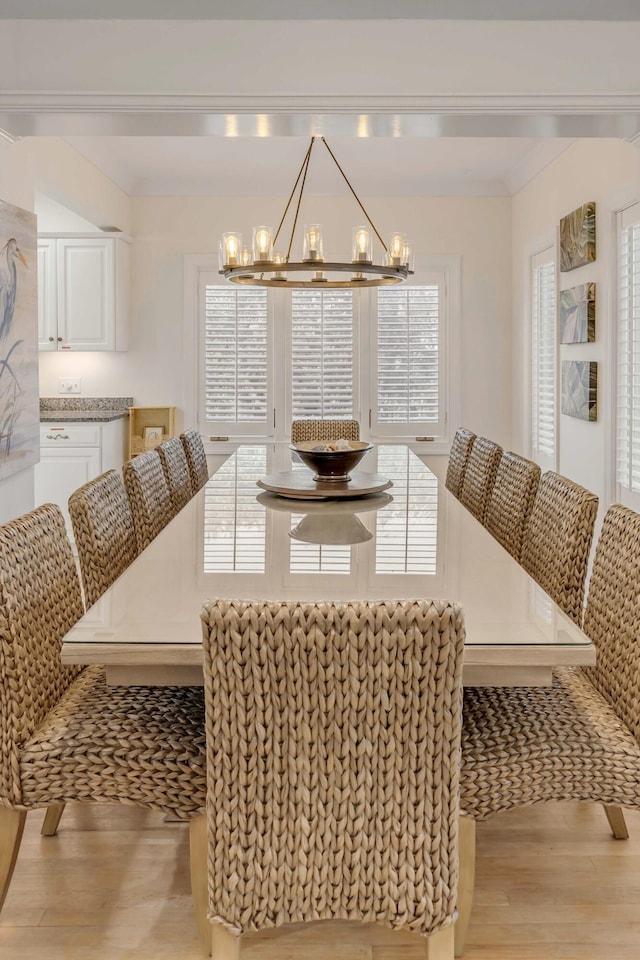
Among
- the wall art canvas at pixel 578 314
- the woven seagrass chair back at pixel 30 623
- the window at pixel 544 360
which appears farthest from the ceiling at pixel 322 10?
the window at pixel 544 360

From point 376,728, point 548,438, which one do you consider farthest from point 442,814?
point 548,438

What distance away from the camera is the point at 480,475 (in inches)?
141

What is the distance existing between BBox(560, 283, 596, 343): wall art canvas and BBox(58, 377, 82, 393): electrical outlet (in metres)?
3.51

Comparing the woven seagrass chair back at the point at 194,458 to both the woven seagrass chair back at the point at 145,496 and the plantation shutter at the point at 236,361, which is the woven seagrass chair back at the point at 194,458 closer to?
the woven seagrass chair back at the point at 145,496

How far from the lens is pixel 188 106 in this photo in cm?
312

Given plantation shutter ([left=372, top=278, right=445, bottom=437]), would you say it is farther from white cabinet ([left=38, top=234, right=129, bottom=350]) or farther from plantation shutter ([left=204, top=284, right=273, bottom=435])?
white cabinet ([left=38, top=234, right=129, bottom=350])

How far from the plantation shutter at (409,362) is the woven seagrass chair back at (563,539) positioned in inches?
145

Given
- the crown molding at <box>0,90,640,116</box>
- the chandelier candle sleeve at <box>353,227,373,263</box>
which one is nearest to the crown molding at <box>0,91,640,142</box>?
the crown molding at <box>0,90,640,116</box>

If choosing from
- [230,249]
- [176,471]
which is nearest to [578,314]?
[230,249]

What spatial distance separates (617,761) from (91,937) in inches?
47.4

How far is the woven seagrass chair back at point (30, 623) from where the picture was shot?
1.72 meters

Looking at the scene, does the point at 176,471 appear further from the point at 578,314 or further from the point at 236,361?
the point at 236,361

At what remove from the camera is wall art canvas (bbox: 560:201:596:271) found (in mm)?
4270

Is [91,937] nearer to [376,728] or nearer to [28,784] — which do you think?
[28,784]
